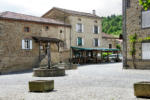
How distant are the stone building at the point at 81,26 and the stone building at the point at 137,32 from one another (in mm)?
11788

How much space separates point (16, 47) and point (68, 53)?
787cm

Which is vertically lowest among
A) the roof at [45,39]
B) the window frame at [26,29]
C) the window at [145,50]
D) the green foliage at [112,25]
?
the window at [145,50]

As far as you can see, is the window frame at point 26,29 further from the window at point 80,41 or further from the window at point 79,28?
the window at point 80,41

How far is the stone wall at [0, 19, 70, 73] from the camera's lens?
21.2 metres

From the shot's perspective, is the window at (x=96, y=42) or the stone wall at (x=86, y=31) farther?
the window at (x=96, y=42)

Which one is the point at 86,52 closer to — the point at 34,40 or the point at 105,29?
the point at 34,40

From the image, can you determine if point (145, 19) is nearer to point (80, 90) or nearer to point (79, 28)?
point (80, 90)

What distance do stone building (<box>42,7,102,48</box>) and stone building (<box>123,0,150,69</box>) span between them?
1179 centimetres

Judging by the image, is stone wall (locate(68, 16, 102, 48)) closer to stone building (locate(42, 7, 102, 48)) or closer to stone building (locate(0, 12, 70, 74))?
stone building (locate(42, 7, 102, 48))

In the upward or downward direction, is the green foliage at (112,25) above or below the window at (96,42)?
above

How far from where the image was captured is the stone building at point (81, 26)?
2912 cm

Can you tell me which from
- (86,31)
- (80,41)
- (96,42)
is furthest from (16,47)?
(96,42)

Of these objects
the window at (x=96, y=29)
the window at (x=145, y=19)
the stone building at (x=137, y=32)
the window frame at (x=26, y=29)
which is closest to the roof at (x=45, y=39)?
the window frame at (x=26, y=29)

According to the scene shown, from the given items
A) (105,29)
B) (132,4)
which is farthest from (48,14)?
(105,29)
